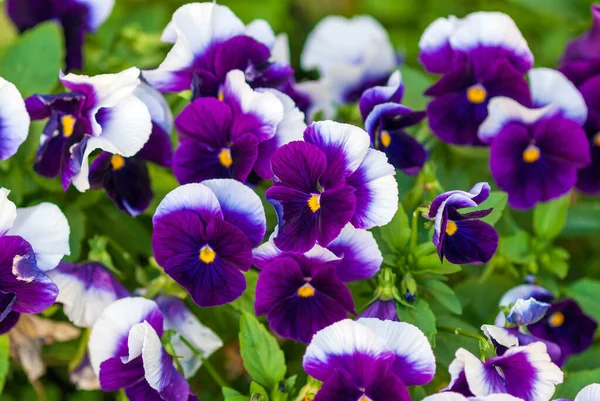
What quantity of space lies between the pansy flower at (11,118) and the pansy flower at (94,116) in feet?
0.12

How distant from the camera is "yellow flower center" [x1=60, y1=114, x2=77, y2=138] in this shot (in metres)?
0.93

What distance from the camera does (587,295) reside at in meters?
1.12

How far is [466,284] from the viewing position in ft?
3.79

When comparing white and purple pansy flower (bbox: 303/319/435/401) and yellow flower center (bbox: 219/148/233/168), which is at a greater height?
yellow flower center (bbox: 219/148/233/168)

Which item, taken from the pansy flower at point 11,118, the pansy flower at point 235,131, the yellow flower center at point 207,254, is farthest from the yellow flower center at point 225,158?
the pansy flower at point 11,118

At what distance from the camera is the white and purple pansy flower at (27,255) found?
0.80 metres

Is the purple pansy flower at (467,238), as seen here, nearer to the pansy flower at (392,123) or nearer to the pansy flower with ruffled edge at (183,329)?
the pansy flower at (392,123)

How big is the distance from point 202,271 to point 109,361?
0.14 meters

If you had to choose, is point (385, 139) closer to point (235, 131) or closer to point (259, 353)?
point (235, 131)

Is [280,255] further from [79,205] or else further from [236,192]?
[79,205]

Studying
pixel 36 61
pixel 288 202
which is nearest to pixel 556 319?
pixel 288 202

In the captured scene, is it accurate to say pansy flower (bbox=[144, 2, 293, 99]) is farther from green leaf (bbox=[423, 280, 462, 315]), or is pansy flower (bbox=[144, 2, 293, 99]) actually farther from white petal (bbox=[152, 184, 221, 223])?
green leaf (bbox=[423, 280, 462, 315])

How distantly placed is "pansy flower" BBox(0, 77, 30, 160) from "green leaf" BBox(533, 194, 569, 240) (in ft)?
2.27

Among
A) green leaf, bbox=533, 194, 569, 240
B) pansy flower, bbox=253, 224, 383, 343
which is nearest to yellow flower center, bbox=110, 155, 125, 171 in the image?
pansy flower, bbox=253, 224, 383, 343
